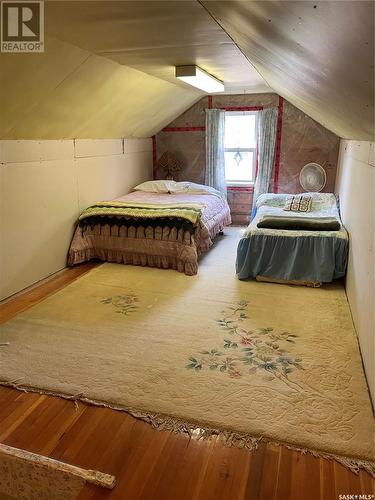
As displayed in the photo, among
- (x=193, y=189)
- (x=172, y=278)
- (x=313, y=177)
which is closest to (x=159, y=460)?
(x=172, y=278)

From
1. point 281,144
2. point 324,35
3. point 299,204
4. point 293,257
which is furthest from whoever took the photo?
point 281,144

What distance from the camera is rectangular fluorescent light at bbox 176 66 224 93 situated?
Result: 3.53 m

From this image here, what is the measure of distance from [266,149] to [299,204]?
1.55m

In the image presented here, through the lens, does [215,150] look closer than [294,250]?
No

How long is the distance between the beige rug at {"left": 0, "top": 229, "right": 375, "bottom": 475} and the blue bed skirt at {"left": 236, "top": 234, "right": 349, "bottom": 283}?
0.50 feet

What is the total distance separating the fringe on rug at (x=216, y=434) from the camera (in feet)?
5.25

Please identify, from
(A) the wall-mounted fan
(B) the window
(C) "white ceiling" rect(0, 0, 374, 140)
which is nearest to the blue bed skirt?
(C) "white ceiling" rect(0, 0, 374, 140)

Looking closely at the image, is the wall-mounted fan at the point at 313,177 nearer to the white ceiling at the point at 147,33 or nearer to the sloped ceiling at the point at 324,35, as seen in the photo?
the white ceiling at the point at 147,33

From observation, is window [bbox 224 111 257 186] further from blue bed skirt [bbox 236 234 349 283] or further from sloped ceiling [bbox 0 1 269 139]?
blue bed skirt [bbox 236 234 349 283]

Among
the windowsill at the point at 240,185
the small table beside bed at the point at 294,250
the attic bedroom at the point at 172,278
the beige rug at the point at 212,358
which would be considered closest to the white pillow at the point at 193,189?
the attic bedroom at the point at 172,278

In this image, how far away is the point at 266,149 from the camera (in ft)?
18.2

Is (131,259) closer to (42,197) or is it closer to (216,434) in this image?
(42,197)

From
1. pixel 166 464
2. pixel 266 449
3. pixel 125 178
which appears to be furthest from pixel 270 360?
pixel 125 178

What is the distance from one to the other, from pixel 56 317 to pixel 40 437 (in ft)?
4.03
